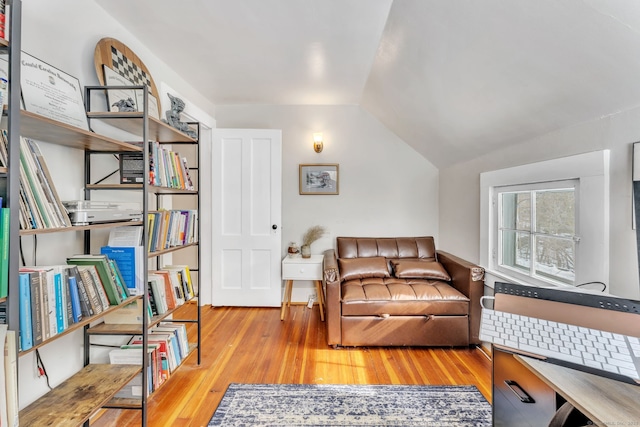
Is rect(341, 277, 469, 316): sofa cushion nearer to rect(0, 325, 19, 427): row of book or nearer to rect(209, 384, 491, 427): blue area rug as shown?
rect(209, 384, 491, 427): blue area rug

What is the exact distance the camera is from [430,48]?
1.82m

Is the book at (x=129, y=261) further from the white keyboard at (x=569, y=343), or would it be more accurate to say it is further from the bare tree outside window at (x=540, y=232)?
the bare tree outside window at (x=540, y=232)

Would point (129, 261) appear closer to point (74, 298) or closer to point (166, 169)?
point (74, 298)

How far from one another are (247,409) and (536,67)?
2406 millimetres

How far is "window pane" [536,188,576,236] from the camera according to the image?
1.75 metres

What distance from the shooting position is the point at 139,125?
5.90 feet

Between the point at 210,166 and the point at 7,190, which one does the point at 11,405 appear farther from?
the point at 210,166

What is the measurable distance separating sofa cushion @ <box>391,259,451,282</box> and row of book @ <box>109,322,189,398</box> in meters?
1.97

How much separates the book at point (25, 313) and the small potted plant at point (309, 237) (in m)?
2.41

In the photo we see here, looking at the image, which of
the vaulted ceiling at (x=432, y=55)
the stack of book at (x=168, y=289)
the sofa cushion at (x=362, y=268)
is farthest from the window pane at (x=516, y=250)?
the stack of book at (x=168, y=289)

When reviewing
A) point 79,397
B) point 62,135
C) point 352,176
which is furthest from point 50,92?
point 352,176

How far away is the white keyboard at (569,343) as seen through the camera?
778 millimetres

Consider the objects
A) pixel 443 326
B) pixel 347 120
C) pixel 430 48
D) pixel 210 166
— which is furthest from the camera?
pixel 347 120

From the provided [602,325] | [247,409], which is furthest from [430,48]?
[247,409]
